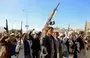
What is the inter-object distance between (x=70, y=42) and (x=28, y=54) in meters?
2.63

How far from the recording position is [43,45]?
42.4 ft

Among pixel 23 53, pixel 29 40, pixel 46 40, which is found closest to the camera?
pixel 46 40

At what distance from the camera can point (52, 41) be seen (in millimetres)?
13125

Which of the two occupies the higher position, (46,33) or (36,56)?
Result: (46,33)

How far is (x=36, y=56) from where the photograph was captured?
675 inches

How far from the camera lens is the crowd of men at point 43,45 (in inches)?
482

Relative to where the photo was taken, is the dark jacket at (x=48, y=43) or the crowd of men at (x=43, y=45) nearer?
the crowd of men at (x=43, y=45)

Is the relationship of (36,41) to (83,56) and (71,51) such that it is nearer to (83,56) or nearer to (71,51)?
(71,51)

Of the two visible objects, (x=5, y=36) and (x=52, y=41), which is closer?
(x=5, y=36)

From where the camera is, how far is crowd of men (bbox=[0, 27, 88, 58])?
1224 centimetres

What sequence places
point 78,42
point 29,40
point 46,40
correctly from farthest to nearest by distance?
point 78,42
point 29,40
point 46,40

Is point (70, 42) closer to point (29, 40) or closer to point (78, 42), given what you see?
point (78, 42)

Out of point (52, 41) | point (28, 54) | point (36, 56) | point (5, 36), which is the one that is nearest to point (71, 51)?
point (36, 56)

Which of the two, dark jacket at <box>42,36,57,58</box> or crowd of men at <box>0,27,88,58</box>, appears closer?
crowd of men at <box>0,27,88,58</box>
